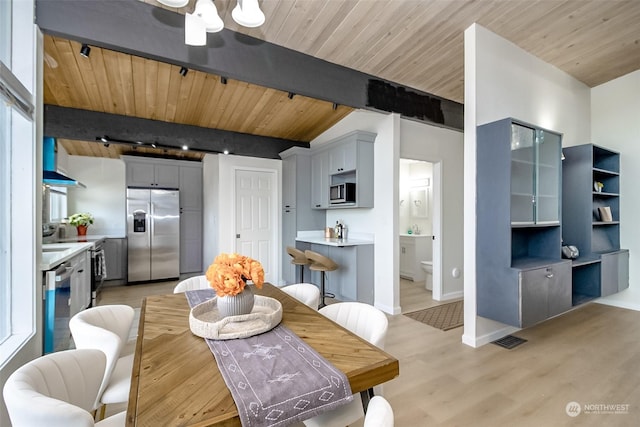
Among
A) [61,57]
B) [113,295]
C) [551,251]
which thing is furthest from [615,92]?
[113,295]

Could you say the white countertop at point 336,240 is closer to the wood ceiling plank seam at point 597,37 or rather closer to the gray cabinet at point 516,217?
the gray cabinet at point 516,217

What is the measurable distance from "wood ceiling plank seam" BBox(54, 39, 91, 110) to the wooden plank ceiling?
1 cm

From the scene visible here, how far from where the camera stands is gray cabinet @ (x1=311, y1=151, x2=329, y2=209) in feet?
15.4

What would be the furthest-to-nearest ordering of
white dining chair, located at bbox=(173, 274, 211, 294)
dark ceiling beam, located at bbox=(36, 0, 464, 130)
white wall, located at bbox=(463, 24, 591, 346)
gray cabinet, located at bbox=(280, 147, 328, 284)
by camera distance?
gray cabinet, located at bbox=(280, 147, 328, 284) < white wall, located at bbox=(463, 24, 591, 346) < white dining chair, located at bbox=(173, 274, 211, 294) < dark ceiling beam, located at bbox=(36, 0, 464, 130)

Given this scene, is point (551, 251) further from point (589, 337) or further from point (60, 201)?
point (60, 201)

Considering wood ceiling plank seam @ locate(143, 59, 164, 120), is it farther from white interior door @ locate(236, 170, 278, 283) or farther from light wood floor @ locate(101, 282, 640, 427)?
light wood floor @ locate(101, 282, 640, 427)

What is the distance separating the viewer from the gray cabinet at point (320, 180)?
4.69 m

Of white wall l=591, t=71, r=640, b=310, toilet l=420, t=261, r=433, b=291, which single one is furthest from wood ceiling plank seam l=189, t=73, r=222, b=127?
white wall l=591, t=71, r=640, b=310

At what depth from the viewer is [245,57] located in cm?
260

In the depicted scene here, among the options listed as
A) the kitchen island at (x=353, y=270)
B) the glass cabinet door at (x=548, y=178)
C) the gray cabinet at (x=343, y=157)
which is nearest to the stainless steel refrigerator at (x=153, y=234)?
the kitchen island at (x=353, y=270)

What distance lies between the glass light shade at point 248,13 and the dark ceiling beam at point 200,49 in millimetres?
890

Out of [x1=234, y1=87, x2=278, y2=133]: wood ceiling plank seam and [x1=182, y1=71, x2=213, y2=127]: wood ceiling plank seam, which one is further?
[x1=234, y1=87, x2=278, y2=133]: wood ceiling plank seam

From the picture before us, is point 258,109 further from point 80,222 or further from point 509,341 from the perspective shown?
point 509,341

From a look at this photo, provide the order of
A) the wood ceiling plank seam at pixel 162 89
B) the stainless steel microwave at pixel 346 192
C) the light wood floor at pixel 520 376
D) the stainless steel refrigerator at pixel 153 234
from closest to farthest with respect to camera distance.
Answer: the light wood floor at pixel 520 376 → the wood ceiling plank seam at pixel 162 89 → the stainless steel microwave at pixel 346 192 → the stainless steel refrigerator at pixel 153 234
